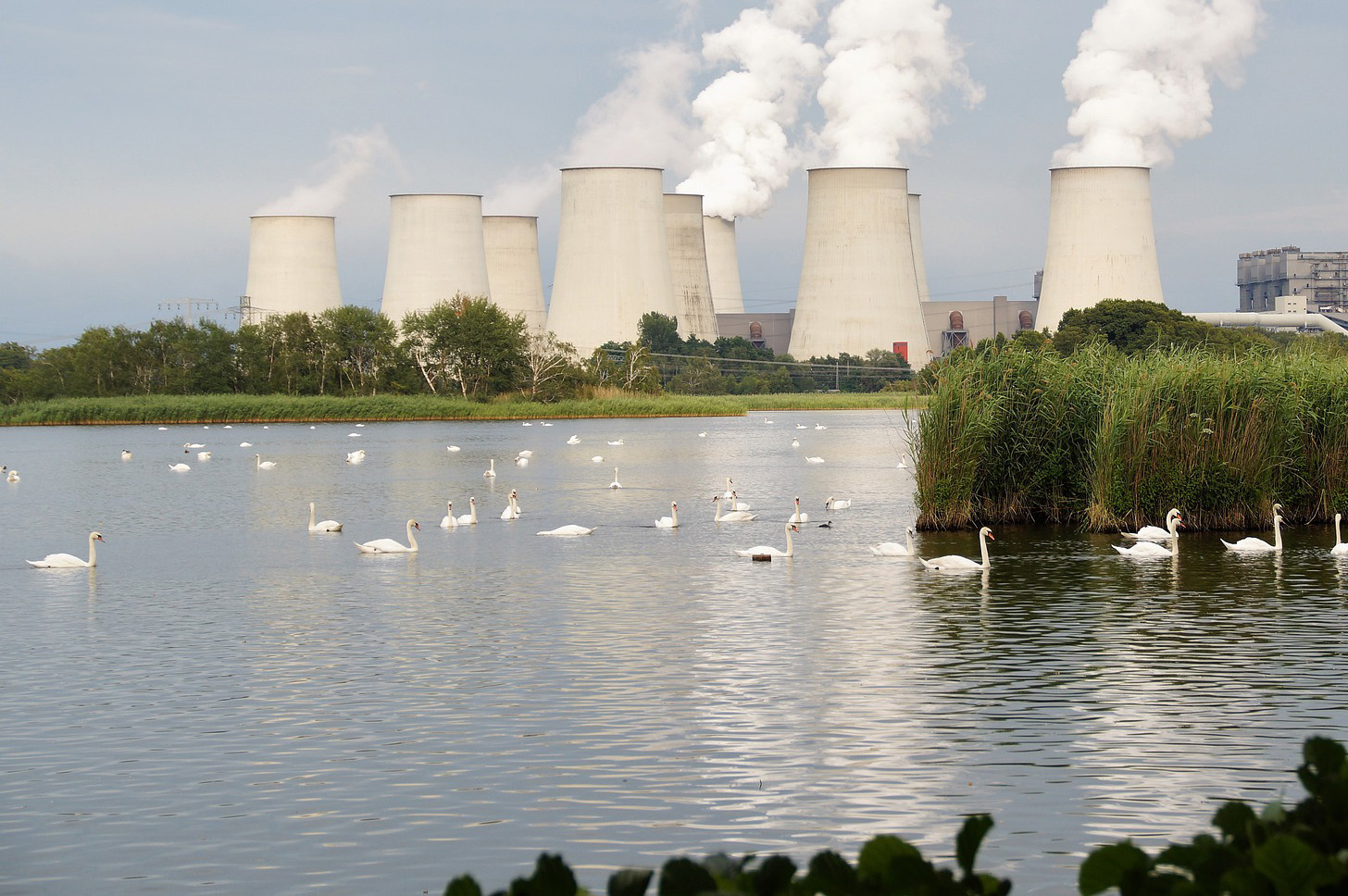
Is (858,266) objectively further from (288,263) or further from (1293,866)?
(1293,866)

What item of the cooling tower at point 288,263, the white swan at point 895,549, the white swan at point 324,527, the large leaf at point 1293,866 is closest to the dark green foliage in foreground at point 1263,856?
the large leaf at point 1293,866

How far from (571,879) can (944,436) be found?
15771mm

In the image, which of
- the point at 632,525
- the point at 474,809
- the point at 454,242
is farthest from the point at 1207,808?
the point at 454,242

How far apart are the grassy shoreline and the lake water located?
36780mm

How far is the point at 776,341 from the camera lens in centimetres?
8938

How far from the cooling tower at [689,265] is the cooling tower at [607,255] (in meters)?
8.06

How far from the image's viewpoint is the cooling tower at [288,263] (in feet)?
205

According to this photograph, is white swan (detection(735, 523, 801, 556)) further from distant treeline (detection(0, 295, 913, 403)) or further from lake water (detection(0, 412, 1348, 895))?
distant treeline (detection(0, 295, 913, 403))

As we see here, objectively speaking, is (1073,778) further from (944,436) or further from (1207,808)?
(944,436)

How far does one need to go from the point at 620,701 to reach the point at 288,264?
2222 inches

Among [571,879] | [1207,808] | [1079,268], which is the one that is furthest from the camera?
[1079,268]

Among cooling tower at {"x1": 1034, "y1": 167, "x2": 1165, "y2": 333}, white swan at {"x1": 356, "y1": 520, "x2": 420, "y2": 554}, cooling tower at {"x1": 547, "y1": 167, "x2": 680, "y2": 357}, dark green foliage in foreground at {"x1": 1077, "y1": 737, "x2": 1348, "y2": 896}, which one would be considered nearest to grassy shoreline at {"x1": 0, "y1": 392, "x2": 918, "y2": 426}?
cooling tower at {"x1": 547, "y1": 167, "x2": 680, "y2": 357}

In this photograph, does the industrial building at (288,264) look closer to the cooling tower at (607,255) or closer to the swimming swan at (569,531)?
the cooling tower at (607,255)

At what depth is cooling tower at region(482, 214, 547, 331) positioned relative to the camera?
7356cm
